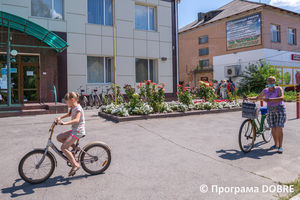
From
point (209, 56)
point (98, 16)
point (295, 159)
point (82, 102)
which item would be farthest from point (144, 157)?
point (209, 56)

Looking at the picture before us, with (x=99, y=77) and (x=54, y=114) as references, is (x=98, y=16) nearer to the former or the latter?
(x=99, y=77)

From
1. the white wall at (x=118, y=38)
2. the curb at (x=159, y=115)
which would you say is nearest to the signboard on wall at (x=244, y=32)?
the white wall at (x=118, y=38)

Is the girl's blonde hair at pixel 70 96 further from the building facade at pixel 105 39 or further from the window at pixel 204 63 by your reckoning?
the window at pixel 204 63

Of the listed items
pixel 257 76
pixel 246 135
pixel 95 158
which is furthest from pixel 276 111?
pixel 257 76

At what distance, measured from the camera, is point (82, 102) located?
14125mm

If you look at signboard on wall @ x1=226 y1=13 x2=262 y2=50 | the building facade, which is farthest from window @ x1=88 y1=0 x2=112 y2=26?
signboard on wall @ x1=226 y1=13 x2=262 y2=50

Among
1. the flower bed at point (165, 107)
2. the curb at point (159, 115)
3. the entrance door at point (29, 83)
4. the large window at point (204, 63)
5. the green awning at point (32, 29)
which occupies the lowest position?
the curb at point (159, 115)

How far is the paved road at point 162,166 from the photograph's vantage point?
3688 mm

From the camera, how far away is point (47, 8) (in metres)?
14.1

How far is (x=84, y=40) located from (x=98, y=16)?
2.04 metres

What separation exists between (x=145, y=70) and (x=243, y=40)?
14.7 m

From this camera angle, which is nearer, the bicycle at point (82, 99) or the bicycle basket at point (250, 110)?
the bicycle basket at point (250, 110)

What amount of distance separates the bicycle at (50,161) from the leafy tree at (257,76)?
2090 centimetres

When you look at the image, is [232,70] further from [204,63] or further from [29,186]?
[29,186]
